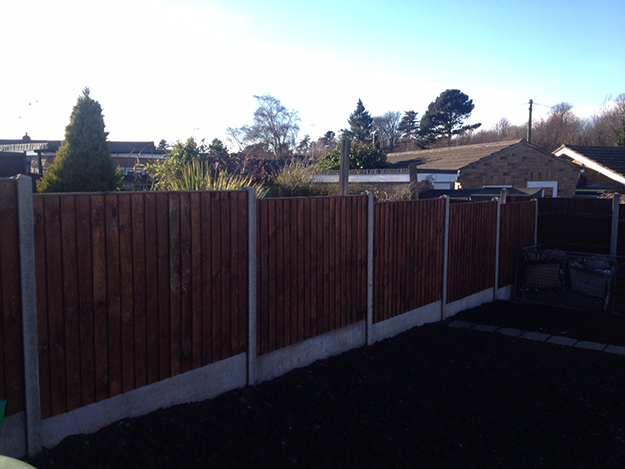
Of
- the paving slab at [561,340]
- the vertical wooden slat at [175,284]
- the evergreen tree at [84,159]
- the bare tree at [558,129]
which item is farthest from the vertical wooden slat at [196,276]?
the bare tree at [558,129]

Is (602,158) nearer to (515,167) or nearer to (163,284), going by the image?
(515,167)

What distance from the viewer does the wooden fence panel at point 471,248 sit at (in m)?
7.57

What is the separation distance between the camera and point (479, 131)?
55.3m

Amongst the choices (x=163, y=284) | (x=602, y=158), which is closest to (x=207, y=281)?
(x=163, y=284)

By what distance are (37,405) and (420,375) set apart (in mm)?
3337

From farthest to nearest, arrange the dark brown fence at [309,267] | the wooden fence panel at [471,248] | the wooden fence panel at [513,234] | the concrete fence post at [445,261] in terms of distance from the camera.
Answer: the wooden fence panel at [513,234] < the wooden fence panel at [471,248] < the concrete fence post at [445,261] < the dark brown fence at [309,267]

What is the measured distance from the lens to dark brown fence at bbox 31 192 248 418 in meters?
3.14

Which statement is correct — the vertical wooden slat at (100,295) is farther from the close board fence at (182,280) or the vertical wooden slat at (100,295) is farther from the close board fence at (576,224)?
the close board fence at (576,224)

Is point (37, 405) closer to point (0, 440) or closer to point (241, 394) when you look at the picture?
point (0, 440)

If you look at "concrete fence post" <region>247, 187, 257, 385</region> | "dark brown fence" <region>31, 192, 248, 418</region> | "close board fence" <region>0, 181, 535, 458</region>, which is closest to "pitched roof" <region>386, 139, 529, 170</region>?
"close board fence" <region>0, 181, 535, 458</region>

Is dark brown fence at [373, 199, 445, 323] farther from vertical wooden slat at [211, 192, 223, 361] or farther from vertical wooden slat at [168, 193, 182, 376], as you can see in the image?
vertical wooden slat at [168, 193, 182, 376]

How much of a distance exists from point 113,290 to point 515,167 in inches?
807

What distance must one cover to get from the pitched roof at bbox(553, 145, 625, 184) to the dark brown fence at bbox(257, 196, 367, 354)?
2208 cm

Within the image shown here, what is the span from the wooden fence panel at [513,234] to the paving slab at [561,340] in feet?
7.96
